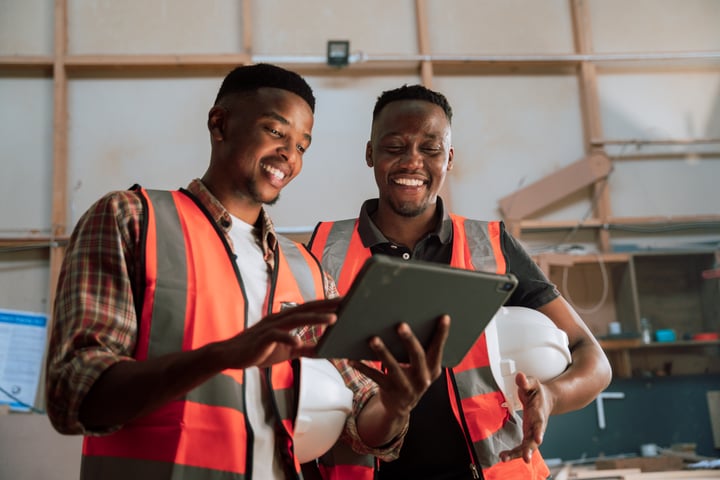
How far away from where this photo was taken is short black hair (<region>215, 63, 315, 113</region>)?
5.25ft

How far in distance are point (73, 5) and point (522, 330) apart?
4200mm

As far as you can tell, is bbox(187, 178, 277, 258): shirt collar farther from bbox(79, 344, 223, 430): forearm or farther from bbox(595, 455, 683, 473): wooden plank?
bbox(595, 455, 683, 473): wooden plank

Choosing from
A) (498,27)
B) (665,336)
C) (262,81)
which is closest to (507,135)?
(498,27)

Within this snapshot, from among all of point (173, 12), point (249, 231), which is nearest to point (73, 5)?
point (173, 12)

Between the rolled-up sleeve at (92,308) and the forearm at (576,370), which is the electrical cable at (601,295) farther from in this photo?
the rolled-up sleeve at (92,308)

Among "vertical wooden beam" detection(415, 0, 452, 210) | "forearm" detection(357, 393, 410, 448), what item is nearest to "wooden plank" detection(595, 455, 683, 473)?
"vertical wooden beam" detection(415, 0, 452, 210)

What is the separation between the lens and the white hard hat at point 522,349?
177cm

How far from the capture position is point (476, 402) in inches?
73.0

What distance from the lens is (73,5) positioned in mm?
4836

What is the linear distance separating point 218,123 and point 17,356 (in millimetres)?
2372

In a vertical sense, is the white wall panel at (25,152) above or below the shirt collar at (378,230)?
above

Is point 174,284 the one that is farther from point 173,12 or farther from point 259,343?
point 173,12

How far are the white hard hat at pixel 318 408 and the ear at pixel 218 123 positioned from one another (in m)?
0.53

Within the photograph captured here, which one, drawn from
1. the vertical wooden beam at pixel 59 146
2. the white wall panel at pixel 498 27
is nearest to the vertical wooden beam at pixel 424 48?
the white wall panel at pixel 498 27
